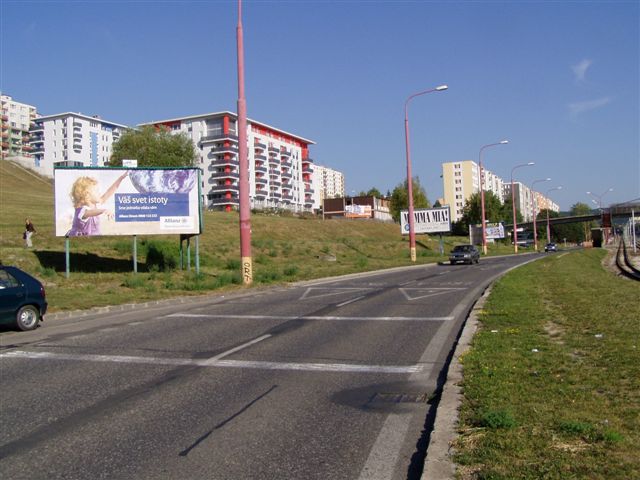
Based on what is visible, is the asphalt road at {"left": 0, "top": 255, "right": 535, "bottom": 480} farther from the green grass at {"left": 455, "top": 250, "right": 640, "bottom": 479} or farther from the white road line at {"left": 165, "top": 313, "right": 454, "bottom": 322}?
the green grass at {"left": 455, "top": 250, "right": 640, "bottom": 479}

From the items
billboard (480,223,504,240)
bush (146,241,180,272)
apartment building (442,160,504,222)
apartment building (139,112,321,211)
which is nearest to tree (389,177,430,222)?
apartment building (139,112,321,211)

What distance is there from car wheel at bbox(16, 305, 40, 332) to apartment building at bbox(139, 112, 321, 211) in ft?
294

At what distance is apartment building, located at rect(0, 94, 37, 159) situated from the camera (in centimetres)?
15225

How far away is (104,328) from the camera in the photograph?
495 inches

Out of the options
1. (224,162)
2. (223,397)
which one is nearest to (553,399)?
(223,397)

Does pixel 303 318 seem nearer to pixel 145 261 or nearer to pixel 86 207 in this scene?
pixel 86 207

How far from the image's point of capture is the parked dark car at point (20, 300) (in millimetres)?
11992

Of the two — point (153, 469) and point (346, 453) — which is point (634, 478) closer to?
point (346, 453)

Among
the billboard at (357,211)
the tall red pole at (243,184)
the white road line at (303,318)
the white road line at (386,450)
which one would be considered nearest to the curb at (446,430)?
the white road line at (386,450)

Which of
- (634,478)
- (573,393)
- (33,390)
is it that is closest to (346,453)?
(634,478)

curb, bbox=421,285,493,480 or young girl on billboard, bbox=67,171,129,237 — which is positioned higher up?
young girl on billboard, bbox=67,171,129,237

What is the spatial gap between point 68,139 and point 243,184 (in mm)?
126218

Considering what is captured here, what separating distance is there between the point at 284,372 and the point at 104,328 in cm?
606

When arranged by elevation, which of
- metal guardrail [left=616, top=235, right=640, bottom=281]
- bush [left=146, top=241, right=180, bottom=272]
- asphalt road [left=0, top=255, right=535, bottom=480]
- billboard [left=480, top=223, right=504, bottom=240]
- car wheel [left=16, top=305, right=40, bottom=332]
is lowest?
metal guardrail [left=616, top=235, right=640, bottom=281]
